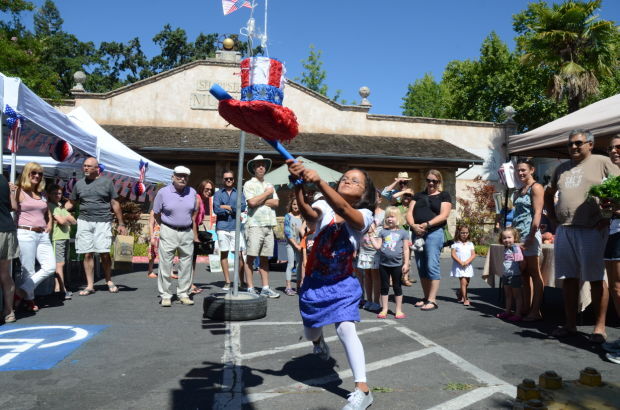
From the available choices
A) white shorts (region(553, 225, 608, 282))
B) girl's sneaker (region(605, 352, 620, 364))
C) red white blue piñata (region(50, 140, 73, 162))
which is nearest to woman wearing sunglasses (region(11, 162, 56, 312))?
red white blue piñata (region(50, 140, 73, 162))

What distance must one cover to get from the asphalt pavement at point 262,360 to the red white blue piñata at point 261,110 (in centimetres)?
191

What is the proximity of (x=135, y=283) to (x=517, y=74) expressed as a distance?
3045cm

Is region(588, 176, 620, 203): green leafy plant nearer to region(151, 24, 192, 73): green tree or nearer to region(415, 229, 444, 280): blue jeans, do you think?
region(415, 229, 444, 280): blue jeans

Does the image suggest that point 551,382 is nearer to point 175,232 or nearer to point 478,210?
point 175,232

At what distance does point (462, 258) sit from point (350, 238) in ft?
15.4

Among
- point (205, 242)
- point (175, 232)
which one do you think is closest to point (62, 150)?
point (205, 242)

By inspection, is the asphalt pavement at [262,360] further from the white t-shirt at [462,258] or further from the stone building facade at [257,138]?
the stone building facade at [257,138]

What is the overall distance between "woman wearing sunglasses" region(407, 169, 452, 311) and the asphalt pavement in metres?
0.41

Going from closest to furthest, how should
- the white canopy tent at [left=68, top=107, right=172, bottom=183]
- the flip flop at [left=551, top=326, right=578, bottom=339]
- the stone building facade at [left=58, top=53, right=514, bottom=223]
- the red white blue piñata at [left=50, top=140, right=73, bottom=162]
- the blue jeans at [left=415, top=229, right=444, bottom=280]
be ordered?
the flip flop at [left=551, top=326, right=578, bottom=339] < the blue jeans at [left=415, top=229, right=444, bottom=280] < the red white blue piñata at [left=50, top=140, right=73, bottom=162] < the white canopy tent at [left=68, top=107, right=172, bottom=183] < the stone building facade at [left=58, top=53, right=514, bottom=223]

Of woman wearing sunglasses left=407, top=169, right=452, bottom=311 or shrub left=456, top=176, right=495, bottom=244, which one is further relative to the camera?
shrub left=456, top=176, right=495, bottom=244

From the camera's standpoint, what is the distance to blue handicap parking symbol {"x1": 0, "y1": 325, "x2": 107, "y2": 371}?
4.31 m

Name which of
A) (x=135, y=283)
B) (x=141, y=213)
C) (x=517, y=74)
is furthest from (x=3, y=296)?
(x=517, y=74)

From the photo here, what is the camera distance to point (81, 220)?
805 centimetres

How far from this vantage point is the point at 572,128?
21.3 ft
